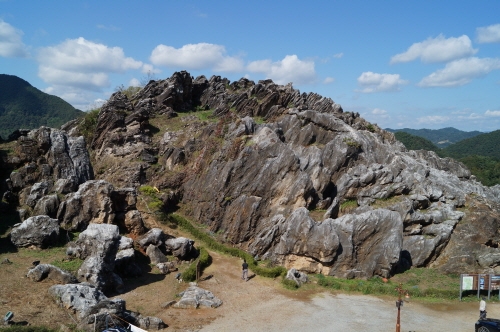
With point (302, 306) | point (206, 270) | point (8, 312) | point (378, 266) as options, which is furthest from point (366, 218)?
point (8, 312)

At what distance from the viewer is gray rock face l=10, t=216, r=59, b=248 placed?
1153 inches

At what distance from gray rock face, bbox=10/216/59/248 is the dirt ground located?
1211mm

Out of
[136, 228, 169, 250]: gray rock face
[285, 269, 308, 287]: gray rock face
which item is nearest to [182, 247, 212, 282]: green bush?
[136, 228, 169, 250]: gray rock face

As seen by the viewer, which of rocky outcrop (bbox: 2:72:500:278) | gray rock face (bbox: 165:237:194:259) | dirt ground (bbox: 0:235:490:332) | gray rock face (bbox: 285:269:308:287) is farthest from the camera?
gray rock face (bbox: 165:237:194:259)

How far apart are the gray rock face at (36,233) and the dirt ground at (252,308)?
1211 mm

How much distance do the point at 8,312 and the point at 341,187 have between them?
29528 mm

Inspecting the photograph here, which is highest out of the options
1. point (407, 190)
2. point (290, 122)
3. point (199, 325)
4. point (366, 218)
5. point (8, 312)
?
point (290, 122)

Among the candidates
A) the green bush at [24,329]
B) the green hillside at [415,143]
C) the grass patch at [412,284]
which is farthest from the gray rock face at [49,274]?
the green hillside at [415,143]

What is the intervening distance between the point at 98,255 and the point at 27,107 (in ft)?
419

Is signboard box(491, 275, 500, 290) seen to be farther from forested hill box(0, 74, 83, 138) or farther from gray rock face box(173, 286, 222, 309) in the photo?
forested hill box(0, 74, 83, 138)

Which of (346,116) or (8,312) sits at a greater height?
(346,116)

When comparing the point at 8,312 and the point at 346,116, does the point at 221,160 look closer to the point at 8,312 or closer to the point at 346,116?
the point at 346,116

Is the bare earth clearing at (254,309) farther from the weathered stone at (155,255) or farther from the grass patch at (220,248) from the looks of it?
the weathered stone at (155,255)

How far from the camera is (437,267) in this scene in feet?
102
